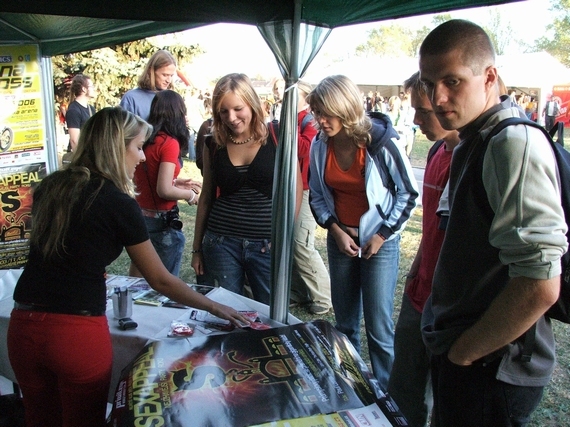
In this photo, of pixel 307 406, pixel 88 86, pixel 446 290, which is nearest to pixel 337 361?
pixel 307 406

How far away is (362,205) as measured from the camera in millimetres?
2395

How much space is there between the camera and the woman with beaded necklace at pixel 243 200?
227cm

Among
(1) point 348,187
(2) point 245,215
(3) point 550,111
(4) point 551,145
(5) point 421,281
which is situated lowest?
(5) point 421,281

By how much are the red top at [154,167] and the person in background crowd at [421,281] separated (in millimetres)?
1396

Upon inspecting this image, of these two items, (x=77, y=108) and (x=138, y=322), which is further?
(x=77, y=108)

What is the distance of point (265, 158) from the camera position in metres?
2.27

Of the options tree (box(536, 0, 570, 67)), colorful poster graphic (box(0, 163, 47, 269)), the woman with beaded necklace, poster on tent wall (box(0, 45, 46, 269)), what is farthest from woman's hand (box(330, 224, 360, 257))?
tree (box(536, 0, 570, 67))

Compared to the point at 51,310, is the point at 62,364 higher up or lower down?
lower down

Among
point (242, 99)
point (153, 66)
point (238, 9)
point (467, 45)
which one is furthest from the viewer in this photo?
point (153, 66)

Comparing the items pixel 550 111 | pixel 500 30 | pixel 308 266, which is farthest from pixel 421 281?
pixel 500 30

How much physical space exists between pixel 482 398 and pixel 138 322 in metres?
1.21

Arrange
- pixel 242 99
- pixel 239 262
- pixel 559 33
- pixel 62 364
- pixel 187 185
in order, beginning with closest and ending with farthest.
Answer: pixel 62 364
pixel 242 99
pixel 239 262
pixel 187 185
pixel 559 33

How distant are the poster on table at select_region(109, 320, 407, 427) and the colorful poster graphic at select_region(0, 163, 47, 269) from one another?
2.81 meters

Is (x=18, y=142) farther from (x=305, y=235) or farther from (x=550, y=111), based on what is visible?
(x=550, y=111)
